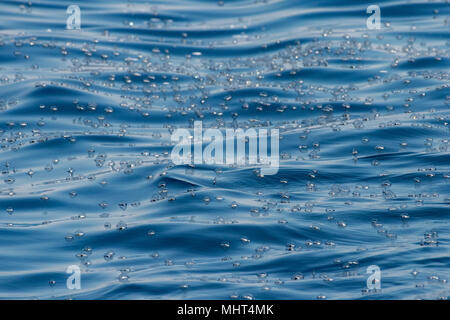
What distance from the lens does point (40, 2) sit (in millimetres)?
18812

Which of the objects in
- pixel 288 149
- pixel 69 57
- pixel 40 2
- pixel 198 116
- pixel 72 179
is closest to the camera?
pixel 72 179

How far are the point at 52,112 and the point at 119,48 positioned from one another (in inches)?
130

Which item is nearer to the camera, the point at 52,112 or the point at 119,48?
the point at 52,112

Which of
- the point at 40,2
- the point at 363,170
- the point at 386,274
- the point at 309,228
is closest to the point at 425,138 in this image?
the point at 363,170

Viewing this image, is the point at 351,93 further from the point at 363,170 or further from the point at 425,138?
the point at 363,170

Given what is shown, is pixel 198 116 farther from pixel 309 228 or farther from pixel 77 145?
pixel 309 228

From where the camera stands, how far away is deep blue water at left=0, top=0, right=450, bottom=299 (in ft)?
28.2

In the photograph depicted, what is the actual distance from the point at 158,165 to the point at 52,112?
2.78 m

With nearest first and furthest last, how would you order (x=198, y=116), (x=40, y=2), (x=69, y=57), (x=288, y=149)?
1. (x=288, y=149)
2. (x=198, y=116)
3. (x=69, y=57)
4. (x=40, y=2)

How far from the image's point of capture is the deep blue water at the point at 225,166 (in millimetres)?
8594

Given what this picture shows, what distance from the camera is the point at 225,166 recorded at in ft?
36.9

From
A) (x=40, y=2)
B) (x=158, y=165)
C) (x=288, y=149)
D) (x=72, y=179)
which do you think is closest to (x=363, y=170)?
(x=288, y=149)

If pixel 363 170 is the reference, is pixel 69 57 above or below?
above

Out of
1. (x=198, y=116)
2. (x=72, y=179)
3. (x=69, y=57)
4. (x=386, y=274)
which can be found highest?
(x=69, y=57)
